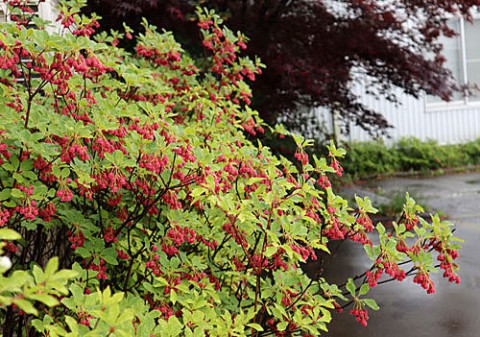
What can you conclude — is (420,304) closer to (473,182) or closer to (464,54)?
(473,182)

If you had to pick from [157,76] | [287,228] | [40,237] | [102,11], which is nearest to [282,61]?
[102,11]

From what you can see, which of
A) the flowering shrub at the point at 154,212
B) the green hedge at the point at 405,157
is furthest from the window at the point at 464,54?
the flowering shrub at the point at 154,212

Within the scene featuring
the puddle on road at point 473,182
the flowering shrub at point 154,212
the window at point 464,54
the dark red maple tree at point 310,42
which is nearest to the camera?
the flowering shrub at point 154,212

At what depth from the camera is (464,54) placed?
1369 centimetres

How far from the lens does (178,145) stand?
2.22m

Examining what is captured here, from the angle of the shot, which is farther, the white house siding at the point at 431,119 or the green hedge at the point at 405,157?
the white house siding at the point at 431,119

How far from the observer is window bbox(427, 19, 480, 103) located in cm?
1363

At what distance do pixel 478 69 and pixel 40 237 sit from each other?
1291cm

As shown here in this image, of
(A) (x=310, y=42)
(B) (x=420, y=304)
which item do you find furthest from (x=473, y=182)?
(B) (x=420, y=304)

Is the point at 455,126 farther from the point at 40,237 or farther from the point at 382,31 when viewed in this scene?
the point at 40,237

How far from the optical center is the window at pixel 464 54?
537 inches

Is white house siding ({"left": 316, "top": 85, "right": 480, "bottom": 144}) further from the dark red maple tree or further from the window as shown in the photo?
the dark red maple tree

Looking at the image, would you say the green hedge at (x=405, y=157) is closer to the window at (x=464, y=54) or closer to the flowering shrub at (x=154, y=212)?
the window at (x=464, y=54)

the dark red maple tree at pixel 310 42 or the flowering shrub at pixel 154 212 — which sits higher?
the dark red maple tree at pixel 310 42
